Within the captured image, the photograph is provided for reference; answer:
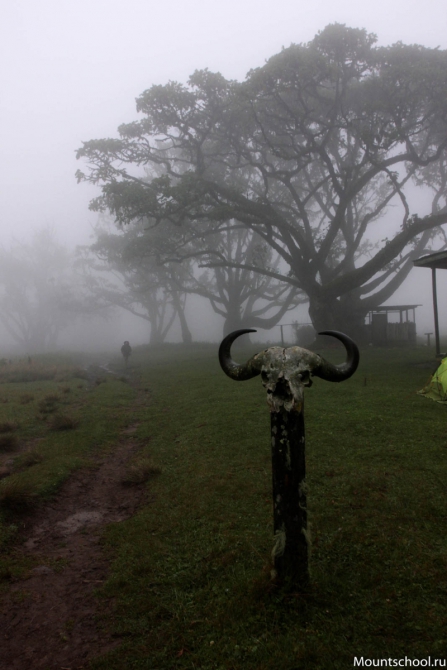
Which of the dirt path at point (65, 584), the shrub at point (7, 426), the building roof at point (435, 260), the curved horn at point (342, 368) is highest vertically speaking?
the building roof at point (435, 260)

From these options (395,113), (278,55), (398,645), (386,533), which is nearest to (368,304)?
(395,113)

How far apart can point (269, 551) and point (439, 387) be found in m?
7.60

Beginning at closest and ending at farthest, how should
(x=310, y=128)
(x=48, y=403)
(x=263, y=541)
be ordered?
(x=263, y=541) → (x=48, y=403) → (x=310, y=128)

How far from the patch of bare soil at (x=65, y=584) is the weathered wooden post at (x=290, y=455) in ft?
5.15

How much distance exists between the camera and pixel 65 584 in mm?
4469

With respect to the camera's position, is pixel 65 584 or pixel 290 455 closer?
pixel 290 455

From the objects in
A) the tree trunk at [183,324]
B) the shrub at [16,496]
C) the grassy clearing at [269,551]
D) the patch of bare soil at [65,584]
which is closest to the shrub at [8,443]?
the patch of bare soil at [65,584]

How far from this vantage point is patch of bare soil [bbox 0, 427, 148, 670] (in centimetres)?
354

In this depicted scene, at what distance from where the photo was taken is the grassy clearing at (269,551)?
3.32 meters

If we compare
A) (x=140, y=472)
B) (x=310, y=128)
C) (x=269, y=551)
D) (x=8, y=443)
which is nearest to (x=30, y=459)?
(x=8, y=443)

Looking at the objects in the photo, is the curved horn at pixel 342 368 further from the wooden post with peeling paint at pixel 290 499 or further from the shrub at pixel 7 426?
the shrub at pixel 7 426

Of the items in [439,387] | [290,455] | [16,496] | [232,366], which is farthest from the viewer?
[439,387]

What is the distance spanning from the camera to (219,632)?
3.52 metres

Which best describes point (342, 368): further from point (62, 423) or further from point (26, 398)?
point (26, 398)
